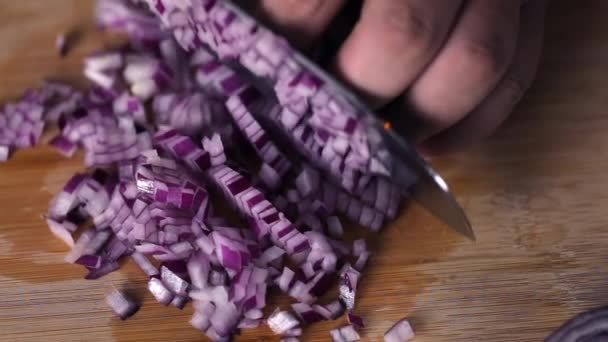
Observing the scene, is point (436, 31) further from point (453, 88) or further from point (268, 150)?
point (268, 150)

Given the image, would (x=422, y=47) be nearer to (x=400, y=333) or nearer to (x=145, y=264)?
(x=400, y=333)

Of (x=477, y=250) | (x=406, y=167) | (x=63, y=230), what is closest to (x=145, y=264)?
(x=63, y=230)

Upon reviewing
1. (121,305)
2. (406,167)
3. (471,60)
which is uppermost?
(471,60)

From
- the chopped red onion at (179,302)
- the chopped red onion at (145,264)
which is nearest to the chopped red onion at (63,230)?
the chopped red onion at (145,264)

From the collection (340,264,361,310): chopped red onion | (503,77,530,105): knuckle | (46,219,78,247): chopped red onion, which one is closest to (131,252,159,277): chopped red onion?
(46,219,78,247): chopped red onion

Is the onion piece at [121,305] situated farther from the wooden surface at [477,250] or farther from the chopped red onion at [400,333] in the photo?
the chopped red onion at [400,333]

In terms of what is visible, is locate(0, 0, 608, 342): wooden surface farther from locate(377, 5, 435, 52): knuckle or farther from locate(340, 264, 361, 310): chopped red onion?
locate(377, 5, 435, 52): knuckle

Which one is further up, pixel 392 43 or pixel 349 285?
pixel 392 43
